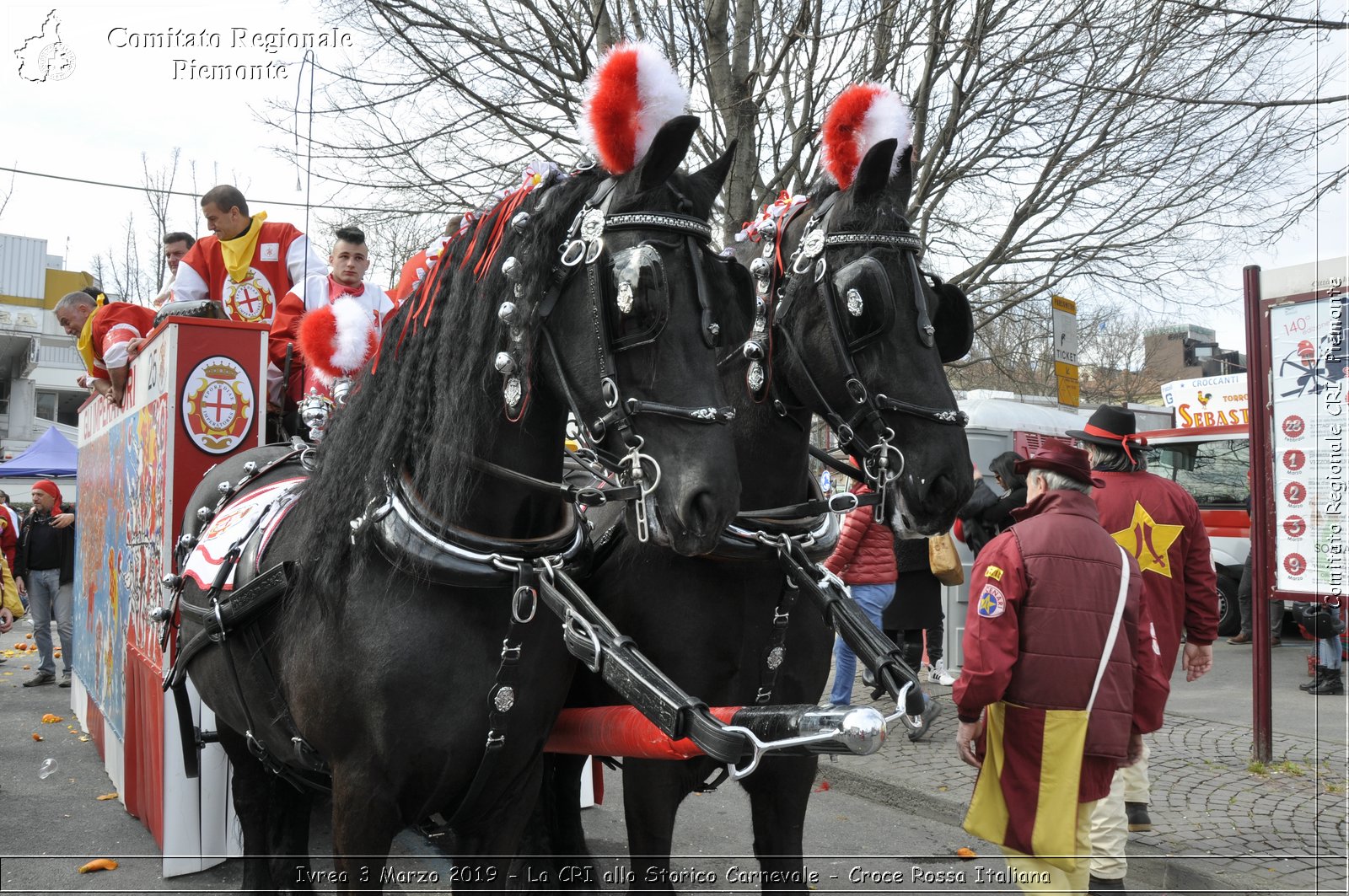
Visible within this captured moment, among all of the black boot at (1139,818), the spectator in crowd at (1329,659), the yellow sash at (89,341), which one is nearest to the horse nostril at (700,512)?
the black boot at (1139,818)

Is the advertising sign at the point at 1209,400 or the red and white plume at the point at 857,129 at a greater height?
the advertising sign at the point at 1209,400

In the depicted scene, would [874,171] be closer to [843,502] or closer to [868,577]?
[843,502]

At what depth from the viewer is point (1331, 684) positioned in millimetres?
9234

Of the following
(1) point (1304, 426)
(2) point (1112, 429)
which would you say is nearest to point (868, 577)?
→ (2) point (1112, 429)

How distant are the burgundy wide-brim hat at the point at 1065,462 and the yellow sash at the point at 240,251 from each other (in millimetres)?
4016

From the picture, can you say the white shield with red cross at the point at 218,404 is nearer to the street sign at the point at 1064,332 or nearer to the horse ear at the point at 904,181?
the horse ear at the point at 904,181

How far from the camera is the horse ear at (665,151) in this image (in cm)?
219

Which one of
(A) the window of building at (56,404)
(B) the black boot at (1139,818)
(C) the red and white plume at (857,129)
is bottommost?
(B) the black boot at (1139,818)

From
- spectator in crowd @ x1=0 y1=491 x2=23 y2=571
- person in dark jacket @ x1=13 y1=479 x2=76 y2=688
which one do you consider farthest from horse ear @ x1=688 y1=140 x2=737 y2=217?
spectator in crowd @ x1=0 y1=491 x2=23 y2=571

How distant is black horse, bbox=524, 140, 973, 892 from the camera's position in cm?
273

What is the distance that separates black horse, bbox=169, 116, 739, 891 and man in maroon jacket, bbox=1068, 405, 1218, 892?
369 centimetres

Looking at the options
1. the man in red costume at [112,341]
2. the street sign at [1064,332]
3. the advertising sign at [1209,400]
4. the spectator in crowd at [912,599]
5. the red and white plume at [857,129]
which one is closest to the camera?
the red and white plume at [857,129]

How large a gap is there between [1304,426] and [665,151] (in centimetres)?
581

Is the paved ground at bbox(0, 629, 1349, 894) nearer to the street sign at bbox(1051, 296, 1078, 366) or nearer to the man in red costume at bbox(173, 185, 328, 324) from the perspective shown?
the man in red costume at bbox(173, 185, 328, 324)
